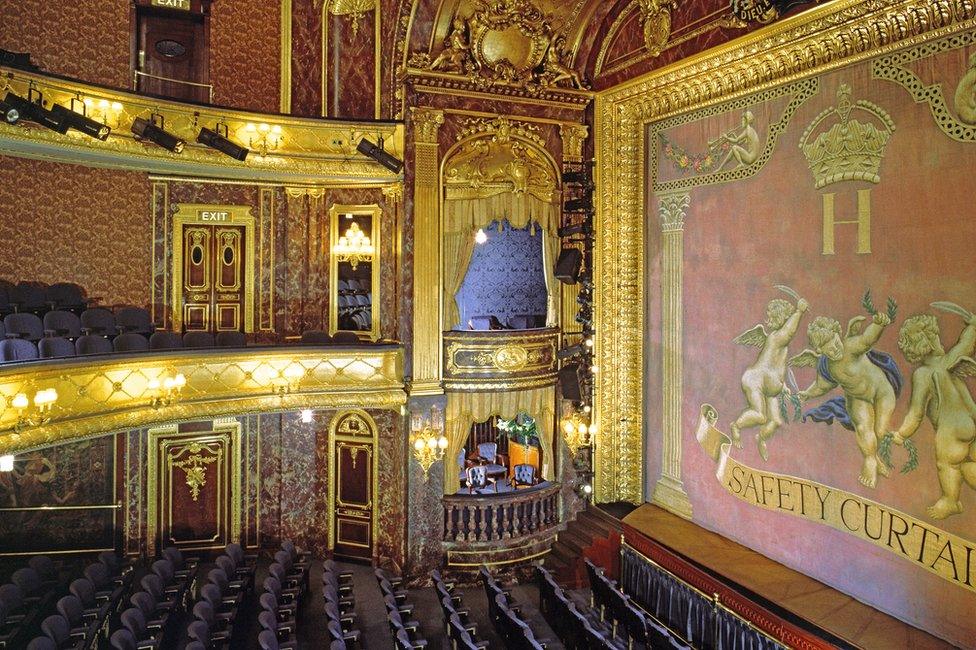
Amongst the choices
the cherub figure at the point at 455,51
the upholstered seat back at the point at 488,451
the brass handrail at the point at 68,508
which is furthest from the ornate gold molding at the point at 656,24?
the brass handrail at the point at 68,508

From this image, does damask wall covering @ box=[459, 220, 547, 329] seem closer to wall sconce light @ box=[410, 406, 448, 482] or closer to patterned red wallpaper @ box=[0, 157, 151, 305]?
wall sconce light @ box=[410, 406, 448, 482]

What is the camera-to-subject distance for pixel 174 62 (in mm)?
11477

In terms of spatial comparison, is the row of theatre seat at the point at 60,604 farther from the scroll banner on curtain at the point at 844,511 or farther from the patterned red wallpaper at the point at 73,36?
the scroll banner on curtain at the point at 844,511

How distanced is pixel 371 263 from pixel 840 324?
701cm

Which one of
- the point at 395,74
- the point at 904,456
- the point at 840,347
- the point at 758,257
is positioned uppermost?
the point at 395,74

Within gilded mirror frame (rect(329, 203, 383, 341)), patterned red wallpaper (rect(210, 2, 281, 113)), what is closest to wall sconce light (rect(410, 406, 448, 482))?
gilded mirror frame (rect(329, 203, 383, 341))

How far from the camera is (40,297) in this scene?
10.1 metres

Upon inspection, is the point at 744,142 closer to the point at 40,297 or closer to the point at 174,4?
the point at 174,4

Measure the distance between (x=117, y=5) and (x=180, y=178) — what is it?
2.85 metres

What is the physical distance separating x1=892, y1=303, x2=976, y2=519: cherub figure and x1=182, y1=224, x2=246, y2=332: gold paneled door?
9644 millimetres

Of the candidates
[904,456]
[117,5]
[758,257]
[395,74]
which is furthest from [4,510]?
[904,456]

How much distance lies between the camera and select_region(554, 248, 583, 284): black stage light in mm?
10930

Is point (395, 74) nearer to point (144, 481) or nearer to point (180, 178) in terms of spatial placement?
point (180, 178)

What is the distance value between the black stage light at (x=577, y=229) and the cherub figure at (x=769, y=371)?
3.07 metres
